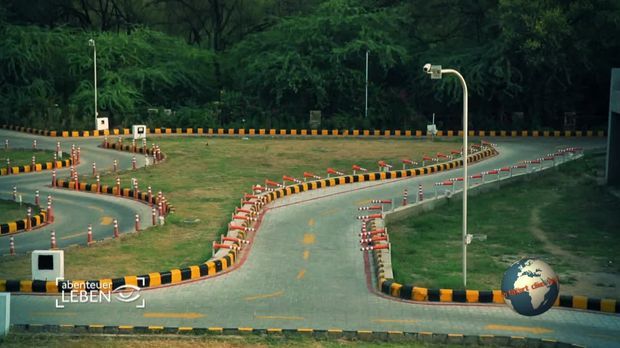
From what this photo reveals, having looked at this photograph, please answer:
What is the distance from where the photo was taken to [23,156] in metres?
56.5

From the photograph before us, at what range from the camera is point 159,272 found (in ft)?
92.6

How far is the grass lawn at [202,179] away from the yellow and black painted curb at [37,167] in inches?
194

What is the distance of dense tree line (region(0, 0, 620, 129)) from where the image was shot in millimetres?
70938

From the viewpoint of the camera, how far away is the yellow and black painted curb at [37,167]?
50269mm

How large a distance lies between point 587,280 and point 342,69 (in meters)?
49.2

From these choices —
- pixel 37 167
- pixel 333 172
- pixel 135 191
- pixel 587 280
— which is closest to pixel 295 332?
pixel 587 280

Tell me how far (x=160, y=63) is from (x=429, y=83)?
2163 cm

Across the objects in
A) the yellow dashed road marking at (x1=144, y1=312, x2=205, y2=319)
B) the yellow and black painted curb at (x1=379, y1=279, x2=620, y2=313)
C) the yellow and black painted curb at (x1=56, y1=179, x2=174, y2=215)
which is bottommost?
the yellow dashed road marking at (x1=144, y1=312, x2=205, y2=319)

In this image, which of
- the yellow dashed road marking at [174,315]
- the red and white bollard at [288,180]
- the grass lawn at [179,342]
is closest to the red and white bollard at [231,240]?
the yellow dashed road marking at [174,315]

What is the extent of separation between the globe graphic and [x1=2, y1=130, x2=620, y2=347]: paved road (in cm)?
225

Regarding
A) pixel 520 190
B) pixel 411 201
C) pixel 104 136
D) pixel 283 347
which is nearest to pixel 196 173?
pixel 411 201

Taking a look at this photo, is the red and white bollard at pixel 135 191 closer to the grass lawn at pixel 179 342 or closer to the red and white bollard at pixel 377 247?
the red and white bollard at pixel 377 247

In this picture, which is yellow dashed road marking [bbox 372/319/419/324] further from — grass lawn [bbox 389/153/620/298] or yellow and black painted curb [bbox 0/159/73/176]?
yellow and black painted curb [bbox 0/159/73/176]

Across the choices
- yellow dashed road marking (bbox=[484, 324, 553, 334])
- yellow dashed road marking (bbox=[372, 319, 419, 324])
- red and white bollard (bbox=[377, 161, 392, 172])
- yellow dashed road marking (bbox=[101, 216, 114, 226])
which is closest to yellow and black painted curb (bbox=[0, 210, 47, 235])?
yellow dashed road marking (bbox=[101, 216, 114, 226])
